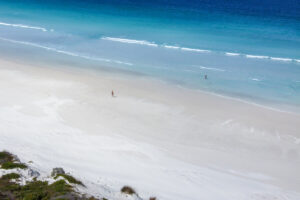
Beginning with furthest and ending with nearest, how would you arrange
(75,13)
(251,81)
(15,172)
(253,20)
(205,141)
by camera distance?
(75,13)
(253,20)
(251,81)
(205,141)
(15,172)

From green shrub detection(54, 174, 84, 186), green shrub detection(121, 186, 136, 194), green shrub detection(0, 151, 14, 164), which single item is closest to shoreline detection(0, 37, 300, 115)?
green shrub detection(121, 186, 136, 194)

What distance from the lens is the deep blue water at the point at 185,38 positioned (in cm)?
3525

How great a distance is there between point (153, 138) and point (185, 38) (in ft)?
102

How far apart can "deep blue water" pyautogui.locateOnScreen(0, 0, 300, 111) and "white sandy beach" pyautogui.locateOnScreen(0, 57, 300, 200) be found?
4.95 m

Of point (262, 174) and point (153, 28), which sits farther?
point (153, 28)

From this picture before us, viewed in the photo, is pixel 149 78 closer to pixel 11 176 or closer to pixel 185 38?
pixel 185 38

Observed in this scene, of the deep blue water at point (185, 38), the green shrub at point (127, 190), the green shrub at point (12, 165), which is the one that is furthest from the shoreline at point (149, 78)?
the green shrub at point (12, 165)

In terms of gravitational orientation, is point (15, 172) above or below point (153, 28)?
below

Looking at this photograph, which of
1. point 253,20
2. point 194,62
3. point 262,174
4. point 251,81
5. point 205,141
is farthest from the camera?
point 253,20

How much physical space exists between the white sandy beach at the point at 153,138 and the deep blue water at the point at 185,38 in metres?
4.95

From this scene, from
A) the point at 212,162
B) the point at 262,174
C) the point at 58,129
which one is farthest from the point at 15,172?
the point at 262,174

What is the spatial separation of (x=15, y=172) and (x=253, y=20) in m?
56.8

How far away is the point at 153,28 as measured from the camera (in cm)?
5731

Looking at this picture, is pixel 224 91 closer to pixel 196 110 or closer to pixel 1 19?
pixel 196 110
